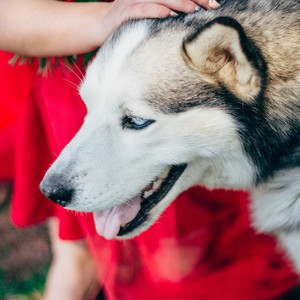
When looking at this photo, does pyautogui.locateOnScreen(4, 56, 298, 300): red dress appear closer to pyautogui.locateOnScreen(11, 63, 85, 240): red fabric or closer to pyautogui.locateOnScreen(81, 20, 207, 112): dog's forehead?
pyautogui.locateOnScreen(11, 63, 85, 240): red fabric

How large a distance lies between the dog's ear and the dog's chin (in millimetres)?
246

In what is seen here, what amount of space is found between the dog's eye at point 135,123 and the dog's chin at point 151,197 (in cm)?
16

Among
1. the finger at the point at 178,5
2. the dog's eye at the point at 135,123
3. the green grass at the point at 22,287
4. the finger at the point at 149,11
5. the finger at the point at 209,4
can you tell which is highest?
the finger at the point at 209,4

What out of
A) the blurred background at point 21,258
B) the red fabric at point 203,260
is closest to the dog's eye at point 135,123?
the red fabric at point 203,260

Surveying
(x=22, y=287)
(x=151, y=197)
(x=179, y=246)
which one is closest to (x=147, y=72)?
(x=151, y=197)

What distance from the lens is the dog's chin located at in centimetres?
139

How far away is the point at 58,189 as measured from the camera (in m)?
1.32

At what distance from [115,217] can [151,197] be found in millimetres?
129

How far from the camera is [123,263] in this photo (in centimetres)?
178

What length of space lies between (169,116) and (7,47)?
2.08 ft

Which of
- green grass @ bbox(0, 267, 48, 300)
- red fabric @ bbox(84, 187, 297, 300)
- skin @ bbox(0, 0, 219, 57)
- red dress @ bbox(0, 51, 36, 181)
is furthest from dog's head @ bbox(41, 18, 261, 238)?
green grass @ bbox(0, 267, 48, 300)

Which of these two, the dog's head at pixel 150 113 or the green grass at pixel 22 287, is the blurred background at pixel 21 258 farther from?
the dog's head at pixel 150 113

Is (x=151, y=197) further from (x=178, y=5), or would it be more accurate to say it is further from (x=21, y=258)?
(x=21, y=258)

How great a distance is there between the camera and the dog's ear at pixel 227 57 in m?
1.16
